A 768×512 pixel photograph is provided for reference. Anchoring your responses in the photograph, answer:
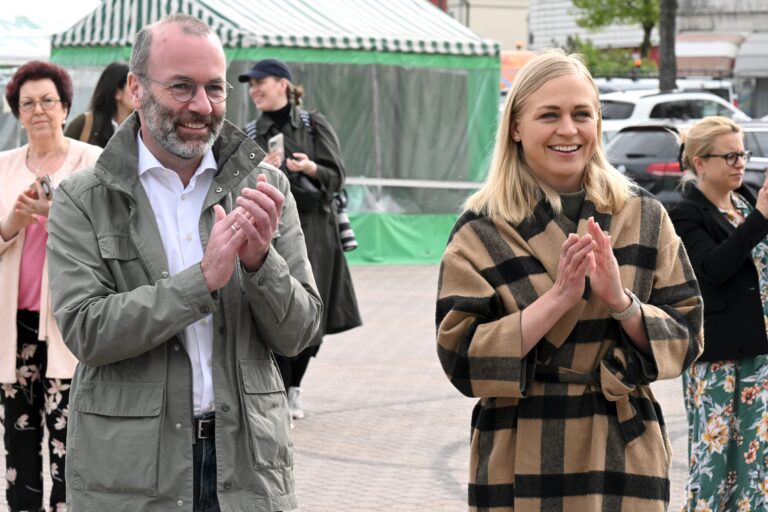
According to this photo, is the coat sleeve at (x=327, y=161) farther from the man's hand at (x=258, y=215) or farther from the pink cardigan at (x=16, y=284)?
the man's hand at (x=258, y=215)

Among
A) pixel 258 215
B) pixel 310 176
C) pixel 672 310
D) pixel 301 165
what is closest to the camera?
pixel 258 215

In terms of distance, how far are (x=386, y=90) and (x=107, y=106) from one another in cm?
1210

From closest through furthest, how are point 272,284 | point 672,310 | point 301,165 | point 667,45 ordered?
1. point 272,284
2. point 672,310
3. point 301,165
4. point 667,45

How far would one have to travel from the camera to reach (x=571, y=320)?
12.1ft

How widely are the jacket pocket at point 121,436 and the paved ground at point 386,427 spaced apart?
371cm

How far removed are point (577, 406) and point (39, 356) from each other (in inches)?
117

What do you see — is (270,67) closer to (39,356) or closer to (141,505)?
(39,356)

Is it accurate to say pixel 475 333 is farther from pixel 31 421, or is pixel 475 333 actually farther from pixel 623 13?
pixel 623 13

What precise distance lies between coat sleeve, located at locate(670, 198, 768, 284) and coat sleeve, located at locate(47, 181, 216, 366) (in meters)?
3.03

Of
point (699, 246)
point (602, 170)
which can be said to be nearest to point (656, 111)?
point (699, 246)

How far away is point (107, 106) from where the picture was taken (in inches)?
290

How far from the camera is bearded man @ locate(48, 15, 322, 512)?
335 cm

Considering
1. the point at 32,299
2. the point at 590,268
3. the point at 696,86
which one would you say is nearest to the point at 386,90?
the point at 32,299

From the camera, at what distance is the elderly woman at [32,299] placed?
5.83 metres
